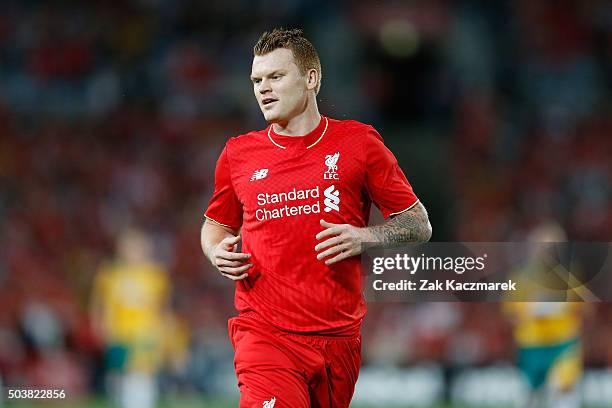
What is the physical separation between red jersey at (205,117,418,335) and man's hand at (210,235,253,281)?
5.9 inches


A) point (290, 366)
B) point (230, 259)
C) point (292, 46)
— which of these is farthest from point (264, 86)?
point (290, 366)

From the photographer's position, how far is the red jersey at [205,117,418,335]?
3.87 m

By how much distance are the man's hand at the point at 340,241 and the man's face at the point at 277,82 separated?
53 centimetres

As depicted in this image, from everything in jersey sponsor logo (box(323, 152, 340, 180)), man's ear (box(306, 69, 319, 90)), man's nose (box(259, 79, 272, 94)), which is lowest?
jersey sponsor logo (box(323, 152, 340, 180))

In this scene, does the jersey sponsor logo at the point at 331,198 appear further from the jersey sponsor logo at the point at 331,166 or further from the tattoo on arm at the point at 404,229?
the tattoo on arm at the point at 404,229

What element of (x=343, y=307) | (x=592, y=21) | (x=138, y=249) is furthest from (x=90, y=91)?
(x=343, y=307)

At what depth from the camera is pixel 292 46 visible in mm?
3973

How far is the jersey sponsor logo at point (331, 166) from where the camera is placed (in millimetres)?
3908

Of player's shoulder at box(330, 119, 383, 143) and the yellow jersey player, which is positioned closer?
player's shoulder at box(330, 119, 383, 143)

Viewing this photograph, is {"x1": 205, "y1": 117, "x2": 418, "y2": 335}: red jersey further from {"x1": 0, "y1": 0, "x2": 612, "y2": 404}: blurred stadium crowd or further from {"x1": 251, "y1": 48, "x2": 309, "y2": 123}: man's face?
{"x1": 0, "y1": 0, "x2": 612, "y2": 404}: blurred stadium crowd

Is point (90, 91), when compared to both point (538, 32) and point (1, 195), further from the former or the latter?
point (538, 32)

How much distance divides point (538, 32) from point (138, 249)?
19.4 ft

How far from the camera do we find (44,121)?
1184 centimetres

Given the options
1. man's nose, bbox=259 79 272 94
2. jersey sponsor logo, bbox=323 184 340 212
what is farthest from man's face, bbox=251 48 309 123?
jersey sponsor logo, bbox=323 184 340 212
